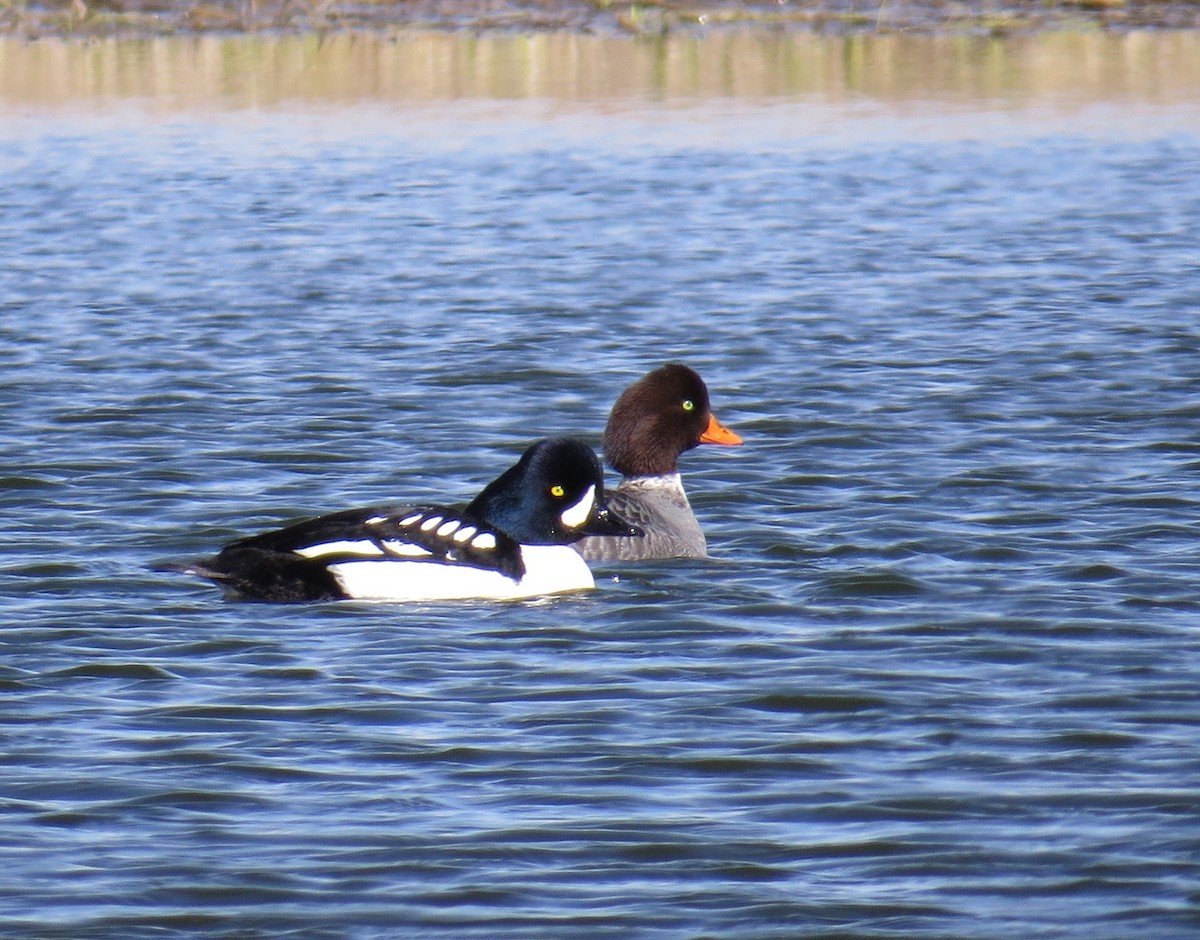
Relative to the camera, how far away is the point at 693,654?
8.06 metres

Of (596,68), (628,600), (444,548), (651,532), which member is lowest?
(628,600)

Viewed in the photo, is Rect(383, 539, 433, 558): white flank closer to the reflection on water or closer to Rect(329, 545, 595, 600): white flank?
Rect(329, 545, 595, 600): white flank

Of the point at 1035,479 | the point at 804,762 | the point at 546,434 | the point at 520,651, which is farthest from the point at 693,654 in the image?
the point at 546,434

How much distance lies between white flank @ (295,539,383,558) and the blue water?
0.75 ft


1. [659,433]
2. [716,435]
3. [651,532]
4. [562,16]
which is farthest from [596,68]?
[651,532]

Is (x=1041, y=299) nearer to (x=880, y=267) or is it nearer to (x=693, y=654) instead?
(x=880, y=267)

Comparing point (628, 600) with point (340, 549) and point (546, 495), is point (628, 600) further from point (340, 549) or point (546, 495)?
point (340, 549)

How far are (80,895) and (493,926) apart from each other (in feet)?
3.51

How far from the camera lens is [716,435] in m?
10.9

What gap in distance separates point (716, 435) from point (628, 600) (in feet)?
6.55

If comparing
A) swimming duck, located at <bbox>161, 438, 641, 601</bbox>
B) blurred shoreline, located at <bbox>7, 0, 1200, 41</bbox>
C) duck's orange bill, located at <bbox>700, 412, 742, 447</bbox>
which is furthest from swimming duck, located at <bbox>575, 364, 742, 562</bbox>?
blurred shoreline, located at <bbox>7, 0, 1200, 41</bbox>

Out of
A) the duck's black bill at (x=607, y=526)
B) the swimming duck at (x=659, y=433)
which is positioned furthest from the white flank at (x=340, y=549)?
the swimming duck at (x=659, y=433)

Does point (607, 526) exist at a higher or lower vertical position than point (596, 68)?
lower

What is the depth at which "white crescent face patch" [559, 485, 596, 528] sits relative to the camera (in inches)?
367
